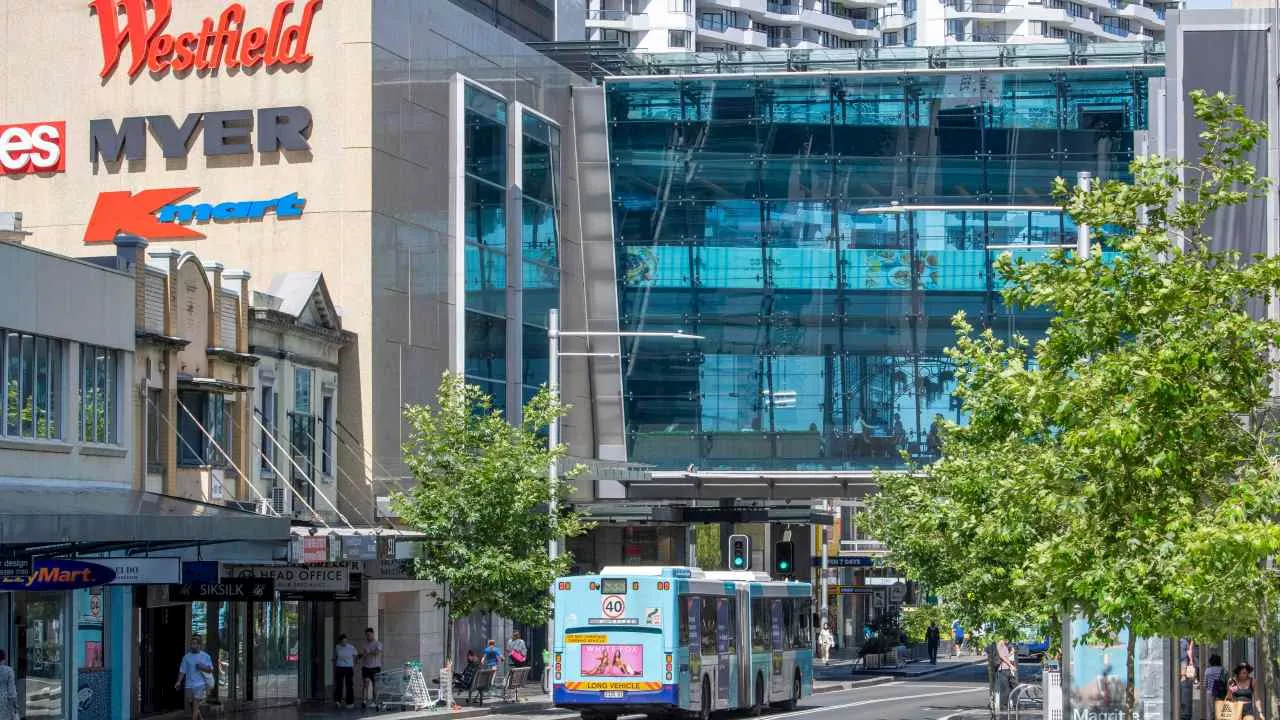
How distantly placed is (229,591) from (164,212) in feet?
44.0

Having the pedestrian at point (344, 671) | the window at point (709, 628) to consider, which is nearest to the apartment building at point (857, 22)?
the pedestrian at point (344, 671)

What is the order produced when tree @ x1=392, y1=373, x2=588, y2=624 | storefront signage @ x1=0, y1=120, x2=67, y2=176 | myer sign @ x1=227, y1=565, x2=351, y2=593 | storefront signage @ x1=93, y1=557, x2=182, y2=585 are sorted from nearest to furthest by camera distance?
storefront signage @ x1=93, y1=557, x2=182, y2=585 < myer sign @ x1=227, y1=565, x2=351, y2=593 < tree @ x1=392, y1=373, x2=588, y2=624 < storefront signage @ x1=0, y1=120, x2=67, y2=176

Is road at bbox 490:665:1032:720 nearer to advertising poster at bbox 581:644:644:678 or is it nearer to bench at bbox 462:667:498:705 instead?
bench at bbox 462:667:498:705

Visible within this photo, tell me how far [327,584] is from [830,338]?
81.4 ft

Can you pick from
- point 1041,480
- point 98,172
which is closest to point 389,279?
point 98,172

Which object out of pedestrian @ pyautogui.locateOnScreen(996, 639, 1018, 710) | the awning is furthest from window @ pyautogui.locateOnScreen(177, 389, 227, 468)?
pedestrian @ pyautogui.locateOnScreen(996, 639, 1018, 710)

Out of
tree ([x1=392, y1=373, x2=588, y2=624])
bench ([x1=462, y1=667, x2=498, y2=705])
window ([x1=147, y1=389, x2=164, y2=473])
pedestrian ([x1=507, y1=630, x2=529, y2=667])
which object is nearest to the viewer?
window ([x1=147, y1=389, x2=164, y2=473])

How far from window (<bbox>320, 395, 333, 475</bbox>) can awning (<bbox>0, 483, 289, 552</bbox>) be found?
979 cm

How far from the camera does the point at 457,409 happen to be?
4569 centimetres

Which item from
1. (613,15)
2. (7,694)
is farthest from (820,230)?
A: (613,15)

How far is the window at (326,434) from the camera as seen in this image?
154ft

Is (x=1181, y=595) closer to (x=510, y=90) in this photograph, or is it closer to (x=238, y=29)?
(x=238, y=29)

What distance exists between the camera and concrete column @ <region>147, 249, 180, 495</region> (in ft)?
129

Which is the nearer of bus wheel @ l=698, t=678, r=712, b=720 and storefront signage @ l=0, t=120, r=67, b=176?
bus wheel @ l=698, t=678, r=712, b=720
